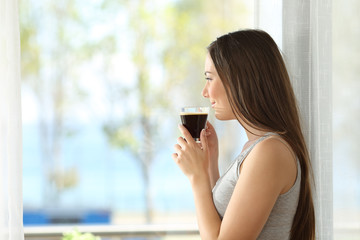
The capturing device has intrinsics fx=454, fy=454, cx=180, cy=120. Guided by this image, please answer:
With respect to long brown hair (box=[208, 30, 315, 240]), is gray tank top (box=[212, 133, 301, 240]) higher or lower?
lower

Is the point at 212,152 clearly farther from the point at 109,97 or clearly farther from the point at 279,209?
the point at 109,97

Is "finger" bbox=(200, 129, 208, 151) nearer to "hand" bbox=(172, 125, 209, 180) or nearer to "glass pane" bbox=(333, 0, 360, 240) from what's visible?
"hand" bbox=(172, 125, 209, 180)

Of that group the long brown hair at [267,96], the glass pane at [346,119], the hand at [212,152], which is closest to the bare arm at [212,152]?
the hand at [212,152]

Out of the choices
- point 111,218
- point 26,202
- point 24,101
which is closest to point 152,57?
point 24,101

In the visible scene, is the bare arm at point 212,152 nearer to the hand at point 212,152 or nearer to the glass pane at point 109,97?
the hand at point 212,152

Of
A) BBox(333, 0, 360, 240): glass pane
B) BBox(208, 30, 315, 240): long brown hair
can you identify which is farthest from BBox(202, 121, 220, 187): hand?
BBox(333, 0, 360, 240): glass pane

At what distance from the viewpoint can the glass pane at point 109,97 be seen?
376cm

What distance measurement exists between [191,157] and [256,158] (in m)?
0.28

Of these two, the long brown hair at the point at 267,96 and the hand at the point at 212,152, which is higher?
the long brown hair at the point at 267,96

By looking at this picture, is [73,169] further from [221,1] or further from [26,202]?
[221,1]

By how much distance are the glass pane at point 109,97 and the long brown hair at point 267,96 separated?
2212 millimetres

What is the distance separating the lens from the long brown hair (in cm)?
144

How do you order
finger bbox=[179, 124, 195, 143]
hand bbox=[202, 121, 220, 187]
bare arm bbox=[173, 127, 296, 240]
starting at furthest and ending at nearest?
1. hand bbox=[202, 121, 220, 187]
2. finger bbox=[179, 124, 195, 143]
3. bare arm bbox=[173, 127, 296, 240]

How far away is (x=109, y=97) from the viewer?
3902 millimetres
